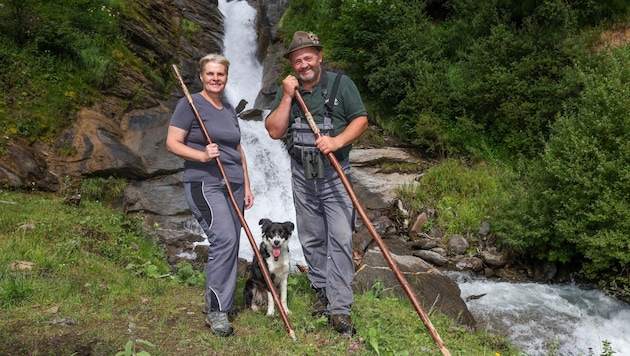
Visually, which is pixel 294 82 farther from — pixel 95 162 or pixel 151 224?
pixel 95 162

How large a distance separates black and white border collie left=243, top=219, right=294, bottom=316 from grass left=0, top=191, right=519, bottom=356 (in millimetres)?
193

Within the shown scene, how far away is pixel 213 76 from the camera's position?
403 centimetres

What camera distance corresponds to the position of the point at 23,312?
160 inches

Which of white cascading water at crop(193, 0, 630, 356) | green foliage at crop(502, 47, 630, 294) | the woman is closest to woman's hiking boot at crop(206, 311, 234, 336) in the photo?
the woman

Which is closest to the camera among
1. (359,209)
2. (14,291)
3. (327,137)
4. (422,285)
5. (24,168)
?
(359,209)

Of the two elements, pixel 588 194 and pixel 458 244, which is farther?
pixel 458 244

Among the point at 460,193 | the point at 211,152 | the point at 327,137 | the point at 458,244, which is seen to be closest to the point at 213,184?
the point at 211,152

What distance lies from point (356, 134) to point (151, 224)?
24.9ft

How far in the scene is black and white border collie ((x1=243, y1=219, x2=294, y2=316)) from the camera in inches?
181

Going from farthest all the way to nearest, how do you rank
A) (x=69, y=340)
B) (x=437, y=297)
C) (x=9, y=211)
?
(x=9, y=211), (x=437, y=297), (x=69, y=340)

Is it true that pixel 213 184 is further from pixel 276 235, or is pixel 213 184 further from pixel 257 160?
pixel 257 160

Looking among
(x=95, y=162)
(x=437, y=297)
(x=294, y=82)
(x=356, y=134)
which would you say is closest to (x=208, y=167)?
(x=294, y=82)

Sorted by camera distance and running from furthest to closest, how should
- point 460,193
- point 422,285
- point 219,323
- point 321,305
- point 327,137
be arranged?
1. point 460,193
2. point 422,285
3. point 321,305
4. point 219,323
5. point 327,137

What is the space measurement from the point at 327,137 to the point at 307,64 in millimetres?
756
